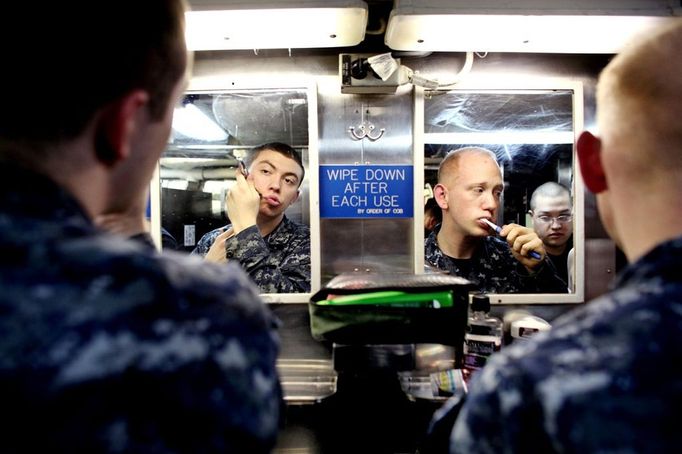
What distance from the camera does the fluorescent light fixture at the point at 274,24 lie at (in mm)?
1640

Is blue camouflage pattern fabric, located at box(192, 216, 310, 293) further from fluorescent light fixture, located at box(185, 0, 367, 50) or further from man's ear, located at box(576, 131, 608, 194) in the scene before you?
man's ear, located at box(576, 131, 608, 194)

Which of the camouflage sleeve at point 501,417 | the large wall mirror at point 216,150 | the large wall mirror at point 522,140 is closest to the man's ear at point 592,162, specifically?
the camouflage sleeve at point 501,417

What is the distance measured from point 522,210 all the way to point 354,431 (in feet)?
4.33

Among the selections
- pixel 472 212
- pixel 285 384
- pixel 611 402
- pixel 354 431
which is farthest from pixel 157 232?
pixel 611 402

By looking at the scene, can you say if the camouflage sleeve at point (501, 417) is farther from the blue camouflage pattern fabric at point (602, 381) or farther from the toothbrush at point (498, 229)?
the toothbrush at point (498, 229)

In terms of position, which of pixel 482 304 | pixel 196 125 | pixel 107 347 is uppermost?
pixel 196 125

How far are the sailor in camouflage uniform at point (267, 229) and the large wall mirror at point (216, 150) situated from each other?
0.04 metres

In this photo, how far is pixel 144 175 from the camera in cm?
77

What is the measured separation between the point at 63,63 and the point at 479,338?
181 cm

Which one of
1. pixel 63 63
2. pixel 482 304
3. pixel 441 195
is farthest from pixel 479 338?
pixel 63 63

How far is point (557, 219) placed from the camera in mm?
2213

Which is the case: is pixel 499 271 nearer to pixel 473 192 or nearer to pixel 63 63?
pixel 473 192

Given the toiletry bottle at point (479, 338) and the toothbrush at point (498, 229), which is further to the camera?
the toothbrush at point (498, 229)

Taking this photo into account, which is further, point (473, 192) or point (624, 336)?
point (473, 192)
